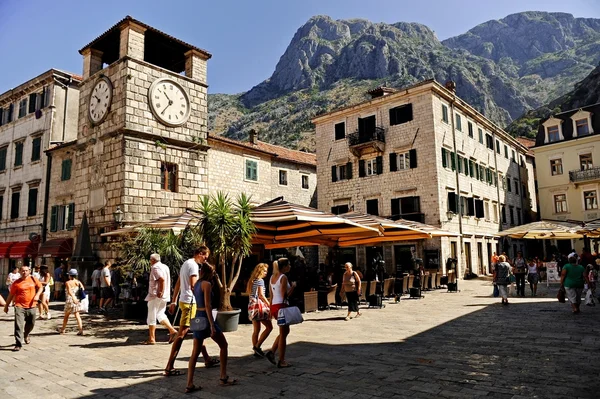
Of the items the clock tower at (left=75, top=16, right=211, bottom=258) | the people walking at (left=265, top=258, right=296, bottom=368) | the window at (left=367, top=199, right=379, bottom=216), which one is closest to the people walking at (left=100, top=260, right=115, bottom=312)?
the clock tower at (left=75, top=16, right=211, bottom=258)

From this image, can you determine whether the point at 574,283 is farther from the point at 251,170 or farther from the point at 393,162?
the point at 251,170

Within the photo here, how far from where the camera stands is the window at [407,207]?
25.2 m

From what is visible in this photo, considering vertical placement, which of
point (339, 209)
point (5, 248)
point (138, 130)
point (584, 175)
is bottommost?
point (5, 248)

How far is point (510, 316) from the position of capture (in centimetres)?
1070

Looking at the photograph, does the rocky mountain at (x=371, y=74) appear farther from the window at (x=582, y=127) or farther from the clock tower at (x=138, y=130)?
the clock tower at (x=138, y=130)

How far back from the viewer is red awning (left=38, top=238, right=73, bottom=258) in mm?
21484

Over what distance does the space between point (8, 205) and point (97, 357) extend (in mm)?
26266

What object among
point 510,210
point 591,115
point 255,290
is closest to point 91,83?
point 255,290

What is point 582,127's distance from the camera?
3428 cm

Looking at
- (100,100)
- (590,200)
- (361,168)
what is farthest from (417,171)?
(590,200)

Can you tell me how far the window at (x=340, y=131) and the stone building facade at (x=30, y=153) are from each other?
58.2ft

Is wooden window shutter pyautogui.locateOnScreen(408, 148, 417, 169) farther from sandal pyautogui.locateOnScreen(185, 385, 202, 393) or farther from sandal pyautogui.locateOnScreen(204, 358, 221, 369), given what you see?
sandal pyautogui.locateOnScreen(185, 385, 202, 393)

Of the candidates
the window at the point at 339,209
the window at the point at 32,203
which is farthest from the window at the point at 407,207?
the window at the point at 32,203

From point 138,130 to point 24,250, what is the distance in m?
14.1
